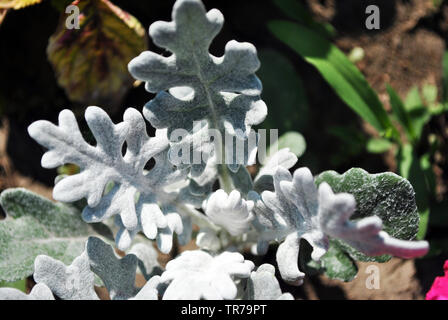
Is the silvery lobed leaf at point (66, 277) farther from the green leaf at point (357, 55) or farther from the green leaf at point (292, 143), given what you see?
the green leaf at point (357, 55)

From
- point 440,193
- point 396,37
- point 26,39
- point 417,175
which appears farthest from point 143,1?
point 440,193

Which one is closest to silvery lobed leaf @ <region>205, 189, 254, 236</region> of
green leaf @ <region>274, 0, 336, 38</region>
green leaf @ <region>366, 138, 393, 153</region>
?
green leaf @ <region>366, 138, 393, 153</region>

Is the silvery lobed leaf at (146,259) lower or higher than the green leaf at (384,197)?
lower

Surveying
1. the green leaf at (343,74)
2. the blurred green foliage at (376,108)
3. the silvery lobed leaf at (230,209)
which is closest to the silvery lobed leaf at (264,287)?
the silvery lobed leaf at (230,209)

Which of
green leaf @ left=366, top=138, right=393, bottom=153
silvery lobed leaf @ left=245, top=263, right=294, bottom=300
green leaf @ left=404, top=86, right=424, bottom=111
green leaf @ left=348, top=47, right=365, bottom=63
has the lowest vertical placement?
silvery lobed leaf @ left=245, top=263, right=294, bottom=300

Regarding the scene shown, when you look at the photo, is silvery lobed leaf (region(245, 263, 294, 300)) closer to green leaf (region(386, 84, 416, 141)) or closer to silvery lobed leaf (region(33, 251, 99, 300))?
silvery lobed leaf (region(33, 251, 99, 300))

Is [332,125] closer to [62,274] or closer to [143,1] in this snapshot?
[143,1]
